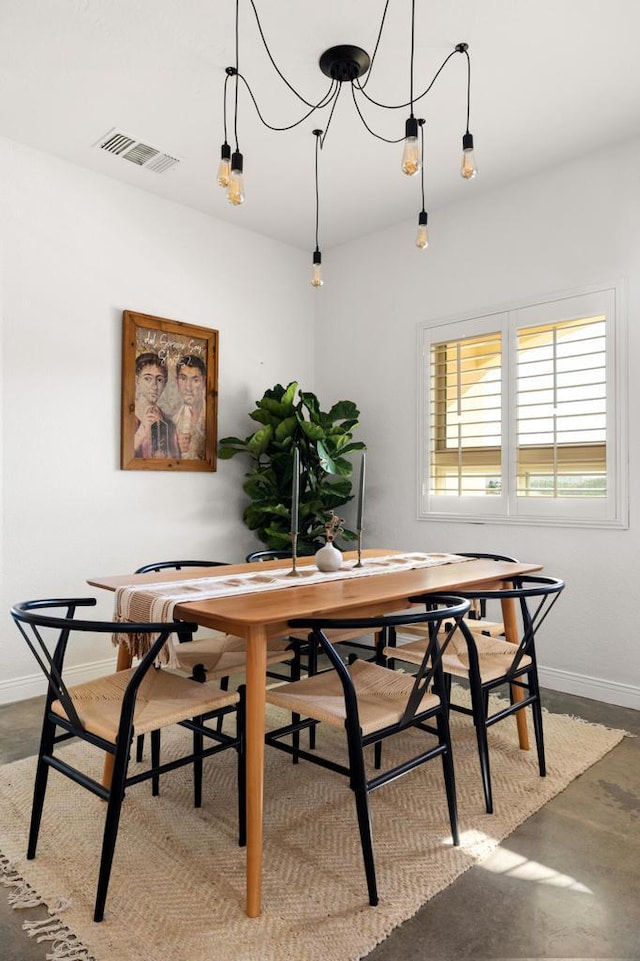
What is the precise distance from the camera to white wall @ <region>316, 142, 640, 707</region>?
329 cm

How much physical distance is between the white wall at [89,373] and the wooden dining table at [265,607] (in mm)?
1324

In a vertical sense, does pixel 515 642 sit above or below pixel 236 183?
below

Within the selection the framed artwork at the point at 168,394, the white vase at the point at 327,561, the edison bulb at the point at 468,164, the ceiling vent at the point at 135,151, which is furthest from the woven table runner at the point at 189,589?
the ceiling vent at the point at 135,151

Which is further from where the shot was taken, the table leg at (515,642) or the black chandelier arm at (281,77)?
the table leg at (515,642)

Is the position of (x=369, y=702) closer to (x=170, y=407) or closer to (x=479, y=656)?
(x=479, y=656)

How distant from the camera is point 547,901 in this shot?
1.71m

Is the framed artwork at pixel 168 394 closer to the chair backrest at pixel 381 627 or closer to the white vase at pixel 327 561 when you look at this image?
the white vase at pixel 327 561

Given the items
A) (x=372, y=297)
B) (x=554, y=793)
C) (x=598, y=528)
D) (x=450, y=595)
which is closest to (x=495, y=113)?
(x=372, y=297)

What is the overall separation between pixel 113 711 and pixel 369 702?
76 centimetres

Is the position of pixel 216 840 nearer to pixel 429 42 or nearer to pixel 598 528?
pixel 598 528

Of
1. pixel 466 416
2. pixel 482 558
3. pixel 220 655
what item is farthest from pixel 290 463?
pixel 220 655

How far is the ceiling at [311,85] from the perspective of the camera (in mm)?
2430

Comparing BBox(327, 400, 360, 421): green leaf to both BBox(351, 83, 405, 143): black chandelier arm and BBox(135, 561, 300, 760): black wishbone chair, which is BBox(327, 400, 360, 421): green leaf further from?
BBox(135, 561, 300, 760): black wishbone chair

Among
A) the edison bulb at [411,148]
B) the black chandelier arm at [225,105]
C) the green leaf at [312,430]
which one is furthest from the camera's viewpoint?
the green leaf at [312,430]
